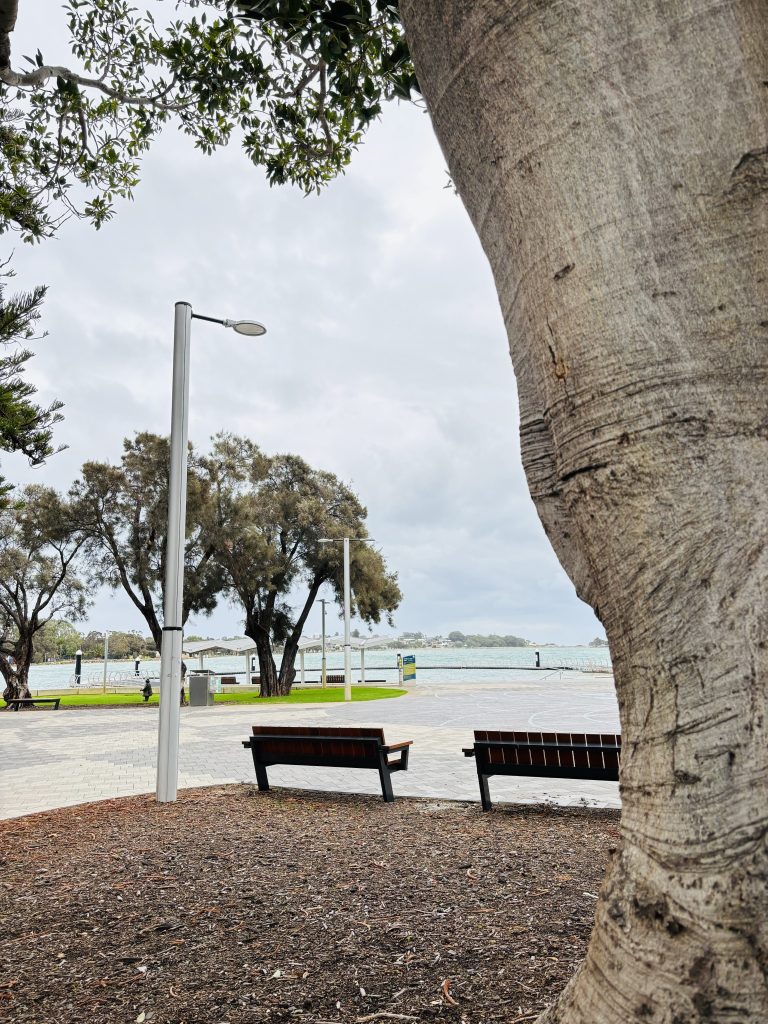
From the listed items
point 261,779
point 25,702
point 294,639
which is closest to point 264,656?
point 294,639

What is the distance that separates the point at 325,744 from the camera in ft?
25.4

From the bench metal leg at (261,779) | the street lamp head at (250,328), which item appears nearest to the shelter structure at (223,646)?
the street lamp head at (250,328)

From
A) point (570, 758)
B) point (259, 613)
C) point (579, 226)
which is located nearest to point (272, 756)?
point (570, 758)

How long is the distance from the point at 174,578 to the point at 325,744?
243cm

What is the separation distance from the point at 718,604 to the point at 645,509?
0.26 m

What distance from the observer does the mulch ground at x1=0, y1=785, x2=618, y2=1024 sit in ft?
9.21

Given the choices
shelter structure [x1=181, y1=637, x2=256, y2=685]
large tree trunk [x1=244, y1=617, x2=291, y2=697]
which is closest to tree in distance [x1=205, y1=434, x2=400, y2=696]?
large tree trunk [x1=244, y1=617, x2=291, y2=697]

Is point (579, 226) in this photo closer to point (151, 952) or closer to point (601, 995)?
point (601, 995)

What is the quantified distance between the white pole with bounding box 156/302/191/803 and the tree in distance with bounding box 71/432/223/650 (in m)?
21.2

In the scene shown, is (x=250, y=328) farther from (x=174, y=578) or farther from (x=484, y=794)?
(x=484, y=794)

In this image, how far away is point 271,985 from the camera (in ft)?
9.62

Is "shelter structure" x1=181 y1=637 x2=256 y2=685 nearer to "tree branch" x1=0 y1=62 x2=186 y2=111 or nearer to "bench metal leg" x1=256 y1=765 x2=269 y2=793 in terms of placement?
"bench metal leg" x1=256 y1=765 x2=269 y2=793

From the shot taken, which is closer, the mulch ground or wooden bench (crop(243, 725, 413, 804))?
the mulch ground

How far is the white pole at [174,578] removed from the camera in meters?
7.73
